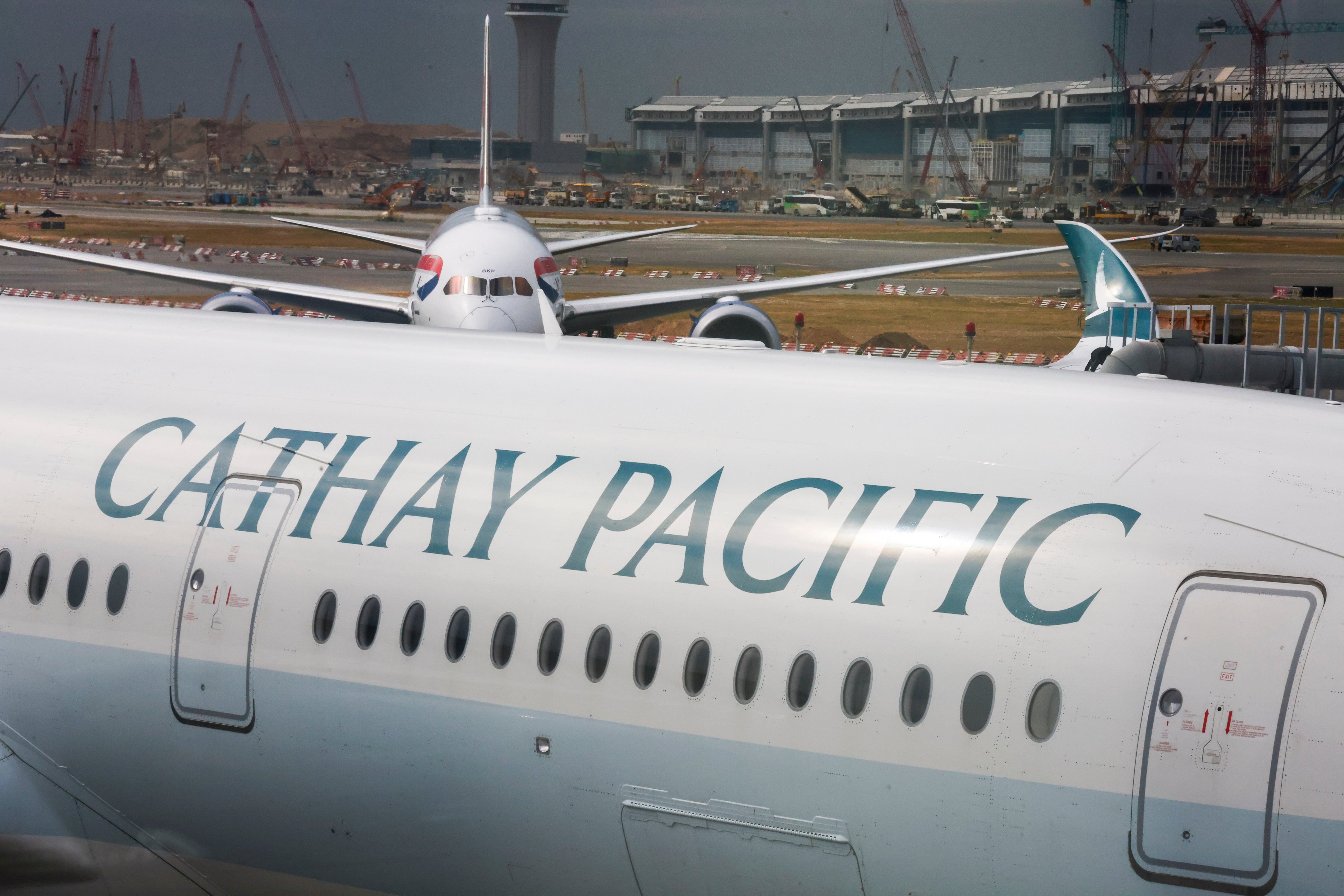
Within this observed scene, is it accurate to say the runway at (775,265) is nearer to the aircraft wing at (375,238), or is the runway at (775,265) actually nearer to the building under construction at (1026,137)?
the aircraft wing at (375,238)

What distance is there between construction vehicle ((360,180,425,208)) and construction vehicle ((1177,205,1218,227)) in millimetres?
51917

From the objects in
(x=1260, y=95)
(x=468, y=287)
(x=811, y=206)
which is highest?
(x=1260, y=95)

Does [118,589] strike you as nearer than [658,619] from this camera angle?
No

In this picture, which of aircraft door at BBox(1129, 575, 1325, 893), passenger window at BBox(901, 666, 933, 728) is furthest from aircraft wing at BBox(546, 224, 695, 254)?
aircraft door at BBox(1129, 575, 1325, 893)

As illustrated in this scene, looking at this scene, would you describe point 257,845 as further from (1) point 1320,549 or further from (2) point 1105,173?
(2) point 1105,173

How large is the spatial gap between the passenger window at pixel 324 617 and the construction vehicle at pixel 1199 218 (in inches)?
3197

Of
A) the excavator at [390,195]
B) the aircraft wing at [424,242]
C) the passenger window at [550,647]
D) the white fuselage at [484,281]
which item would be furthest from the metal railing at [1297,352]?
the excavator at [390,195]

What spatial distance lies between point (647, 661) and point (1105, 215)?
3422 inches

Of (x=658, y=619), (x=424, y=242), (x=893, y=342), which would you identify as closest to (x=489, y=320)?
(x=424, y=242)

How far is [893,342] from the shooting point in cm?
4706

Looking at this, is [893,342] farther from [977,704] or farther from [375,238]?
[977,704]

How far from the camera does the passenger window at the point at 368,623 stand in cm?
784

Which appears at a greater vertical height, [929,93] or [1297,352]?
[929,93]

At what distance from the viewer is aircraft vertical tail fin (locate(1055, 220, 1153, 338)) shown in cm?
2595
